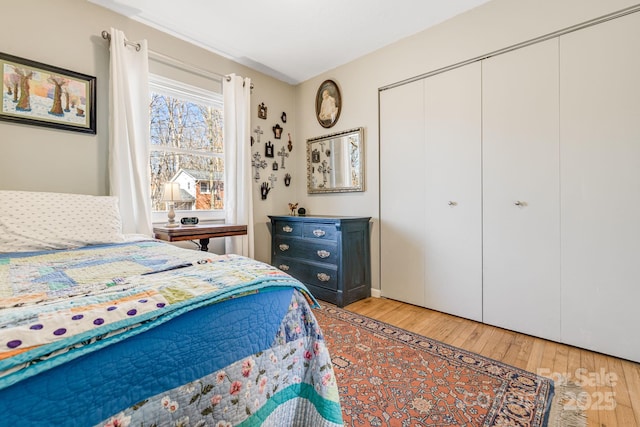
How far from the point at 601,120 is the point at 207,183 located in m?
3.34

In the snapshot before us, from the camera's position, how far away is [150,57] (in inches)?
104

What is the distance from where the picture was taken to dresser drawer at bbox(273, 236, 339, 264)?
2841mm

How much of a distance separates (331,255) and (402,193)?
933mm

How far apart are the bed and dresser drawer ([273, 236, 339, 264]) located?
5.74ft

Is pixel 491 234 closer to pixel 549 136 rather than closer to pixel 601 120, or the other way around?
pixel 549 136

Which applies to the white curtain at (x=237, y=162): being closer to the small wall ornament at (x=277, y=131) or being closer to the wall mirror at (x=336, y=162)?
the small wall ornament at (x=277, y=131)

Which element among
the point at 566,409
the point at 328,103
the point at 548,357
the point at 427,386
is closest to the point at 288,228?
the point at 328,103

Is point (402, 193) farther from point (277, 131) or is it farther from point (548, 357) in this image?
point (277, 131)

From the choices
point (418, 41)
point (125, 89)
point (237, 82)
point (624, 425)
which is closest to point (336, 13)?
point (418, 41)

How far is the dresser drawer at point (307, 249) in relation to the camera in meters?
2.84

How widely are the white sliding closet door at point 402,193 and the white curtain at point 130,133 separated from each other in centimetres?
221

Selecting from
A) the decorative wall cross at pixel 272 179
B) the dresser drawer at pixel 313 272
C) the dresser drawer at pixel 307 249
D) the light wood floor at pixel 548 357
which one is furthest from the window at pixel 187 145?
the light wood floor at pixel 548 357

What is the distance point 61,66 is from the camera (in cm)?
218

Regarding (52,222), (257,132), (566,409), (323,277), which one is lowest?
(566,409)
